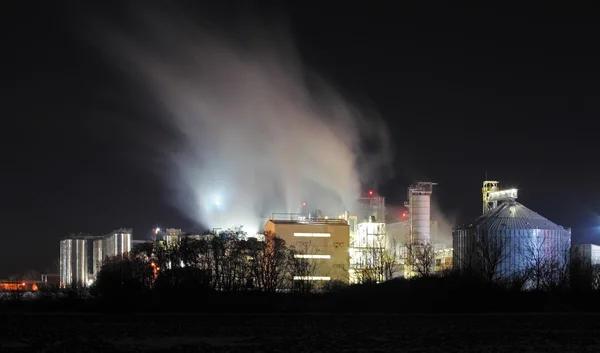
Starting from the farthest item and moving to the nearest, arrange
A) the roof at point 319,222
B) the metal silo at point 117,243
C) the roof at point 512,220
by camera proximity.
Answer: the metal silo at point 117,243 → the roof at point 319,222 → the roof at point 512,220

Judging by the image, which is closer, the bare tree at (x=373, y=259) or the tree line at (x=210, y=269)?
the tree line at (x=210, y=269)

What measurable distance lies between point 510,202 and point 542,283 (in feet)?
70.5

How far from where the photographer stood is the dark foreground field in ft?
105

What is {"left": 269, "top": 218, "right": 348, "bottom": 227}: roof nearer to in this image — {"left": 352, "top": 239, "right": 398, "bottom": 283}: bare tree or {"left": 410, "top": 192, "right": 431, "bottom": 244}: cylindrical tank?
{"left": 352, "top": 239, "right": 398, "bottom": 283}: bare tree

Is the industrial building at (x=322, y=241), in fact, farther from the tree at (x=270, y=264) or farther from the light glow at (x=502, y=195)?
the light glow at (x=502, y=195)

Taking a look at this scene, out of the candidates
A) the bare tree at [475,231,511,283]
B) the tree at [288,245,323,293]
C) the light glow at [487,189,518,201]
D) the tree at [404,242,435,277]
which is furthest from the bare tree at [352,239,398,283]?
the light glow at [487,189,518,201]

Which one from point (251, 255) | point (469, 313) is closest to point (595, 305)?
point (469, 313)

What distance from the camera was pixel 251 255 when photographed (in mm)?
90750

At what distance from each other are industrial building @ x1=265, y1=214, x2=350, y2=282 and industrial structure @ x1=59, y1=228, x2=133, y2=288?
7392 centimetres

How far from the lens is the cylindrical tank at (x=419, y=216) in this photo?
4392 inches

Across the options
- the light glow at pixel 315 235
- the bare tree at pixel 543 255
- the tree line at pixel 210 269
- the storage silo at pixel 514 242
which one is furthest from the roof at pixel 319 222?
the bare tree at pixel 543 255

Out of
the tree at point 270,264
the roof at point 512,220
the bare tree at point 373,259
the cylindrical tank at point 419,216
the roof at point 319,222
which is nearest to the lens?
the tree at point 270,264

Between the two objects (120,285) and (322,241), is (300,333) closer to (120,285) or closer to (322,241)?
(120,285)

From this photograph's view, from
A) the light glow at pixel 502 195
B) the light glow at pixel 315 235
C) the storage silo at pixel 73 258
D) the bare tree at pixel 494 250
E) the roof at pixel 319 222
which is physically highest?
the light glow at pixel 502 195
